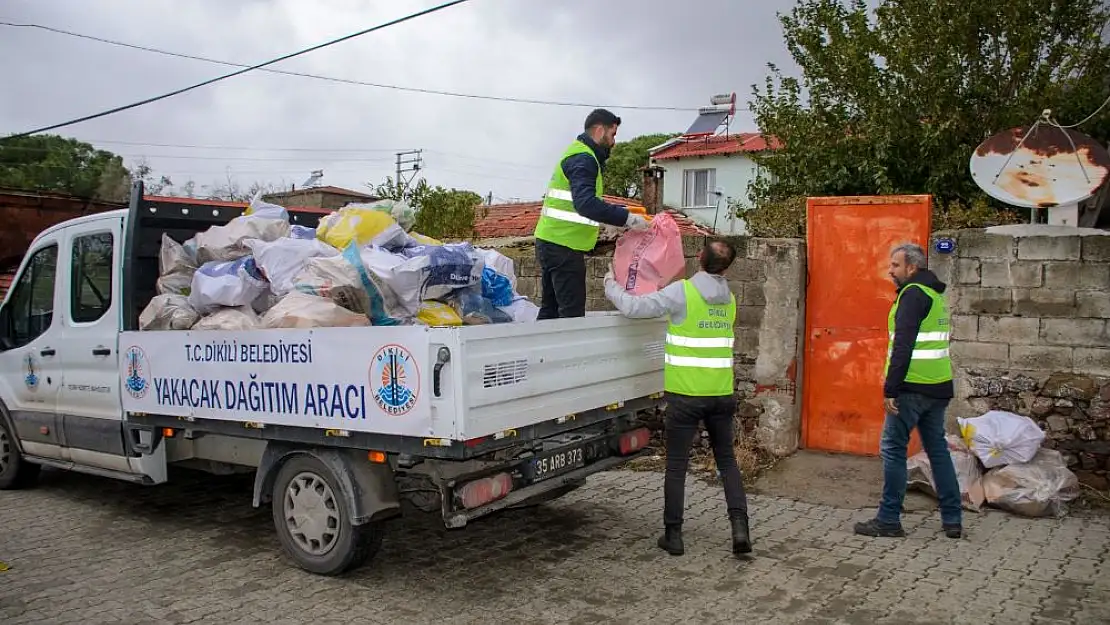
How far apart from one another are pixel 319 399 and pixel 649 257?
2.15 meters

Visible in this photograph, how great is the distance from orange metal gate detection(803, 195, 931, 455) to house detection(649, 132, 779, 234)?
67.8 ft

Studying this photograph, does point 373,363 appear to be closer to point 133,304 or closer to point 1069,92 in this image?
point 133,304

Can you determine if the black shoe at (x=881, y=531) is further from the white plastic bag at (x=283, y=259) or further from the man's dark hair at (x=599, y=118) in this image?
the white plastic bag at (x=283, y=259)

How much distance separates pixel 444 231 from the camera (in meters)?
11.6

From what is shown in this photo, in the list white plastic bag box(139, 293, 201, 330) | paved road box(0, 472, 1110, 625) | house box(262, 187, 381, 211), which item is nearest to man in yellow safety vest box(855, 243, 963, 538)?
paved road box(0, 472, 1110, 625)

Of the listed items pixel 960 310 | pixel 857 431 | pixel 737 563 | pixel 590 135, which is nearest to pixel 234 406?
pixel 590 135

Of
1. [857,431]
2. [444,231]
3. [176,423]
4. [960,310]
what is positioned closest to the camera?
[176,423]

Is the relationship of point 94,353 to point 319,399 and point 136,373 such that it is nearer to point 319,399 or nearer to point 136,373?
point 136,373

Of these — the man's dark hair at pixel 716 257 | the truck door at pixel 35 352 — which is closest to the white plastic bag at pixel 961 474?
the man's dark hair at pixel 716 257

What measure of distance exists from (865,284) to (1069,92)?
5287 millimetres

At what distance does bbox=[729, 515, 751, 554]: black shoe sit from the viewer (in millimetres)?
4902

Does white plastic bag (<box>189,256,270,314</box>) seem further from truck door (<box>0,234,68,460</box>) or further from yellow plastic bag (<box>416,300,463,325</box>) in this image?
truck door (<box>0,234,68,460</box>)

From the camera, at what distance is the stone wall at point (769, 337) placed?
692 cm

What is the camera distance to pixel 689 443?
500 cm
